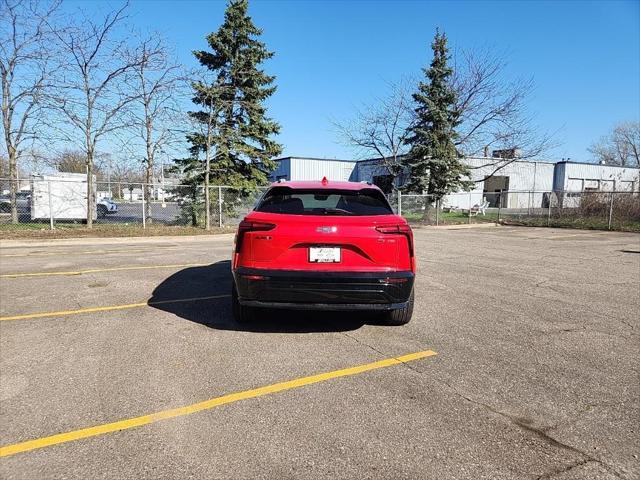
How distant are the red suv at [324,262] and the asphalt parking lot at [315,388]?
51cm

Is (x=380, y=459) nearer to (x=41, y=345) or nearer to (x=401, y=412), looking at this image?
(x=401, y=412)

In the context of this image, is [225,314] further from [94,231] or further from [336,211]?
[94,231]

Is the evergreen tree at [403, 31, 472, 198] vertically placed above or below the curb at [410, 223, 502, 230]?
above

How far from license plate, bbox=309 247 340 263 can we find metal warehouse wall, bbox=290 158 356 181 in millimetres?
42404

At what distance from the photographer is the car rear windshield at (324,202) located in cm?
453

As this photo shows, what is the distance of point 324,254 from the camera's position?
4215mm

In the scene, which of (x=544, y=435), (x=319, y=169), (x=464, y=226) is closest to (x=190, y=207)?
(x=464, y=226)

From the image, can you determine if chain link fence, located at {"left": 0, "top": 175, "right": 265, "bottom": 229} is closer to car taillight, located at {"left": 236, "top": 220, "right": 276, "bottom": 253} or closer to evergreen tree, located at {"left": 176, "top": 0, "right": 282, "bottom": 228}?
evergreen tree, located at {"left": 176, "top": 0, "right": 282, "bottom": 228}

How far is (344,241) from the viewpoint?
4.20 m

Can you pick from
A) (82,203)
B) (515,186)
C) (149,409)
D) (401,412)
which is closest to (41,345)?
(149,409)

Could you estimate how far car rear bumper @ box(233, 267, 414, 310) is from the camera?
4.16 meters

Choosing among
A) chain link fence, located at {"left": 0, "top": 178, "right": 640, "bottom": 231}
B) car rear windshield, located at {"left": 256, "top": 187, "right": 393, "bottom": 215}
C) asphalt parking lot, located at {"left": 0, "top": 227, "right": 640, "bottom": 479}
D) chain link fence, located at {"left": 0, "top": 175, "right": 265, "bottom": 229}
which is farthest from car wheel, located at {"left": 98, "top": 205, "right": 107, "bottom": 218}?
car rear windshield, located at {"left": 256, "top": 187, "right": 393, "bottom": 215}

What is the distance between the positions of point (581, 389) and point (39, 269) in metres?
9.23

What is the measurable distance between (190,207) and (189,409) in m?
18.6
